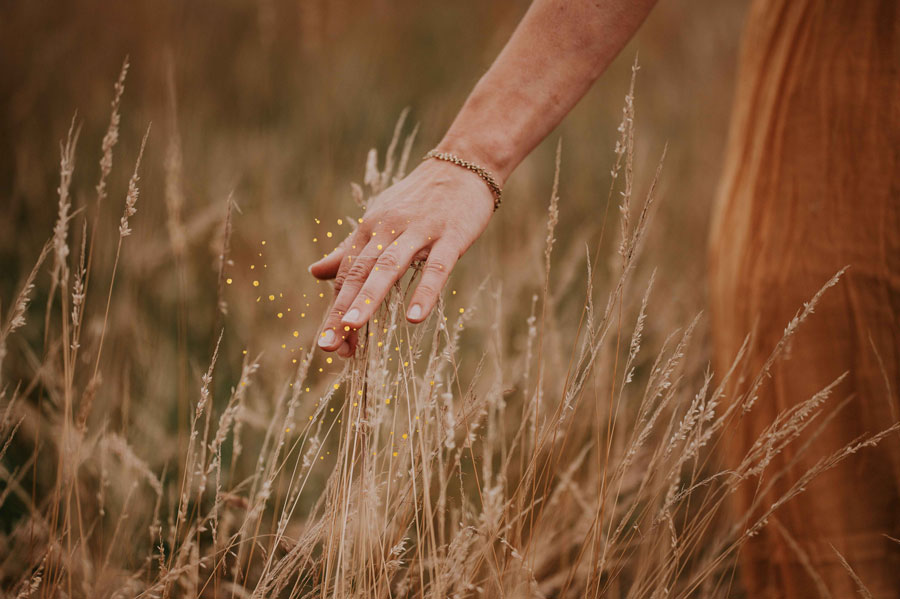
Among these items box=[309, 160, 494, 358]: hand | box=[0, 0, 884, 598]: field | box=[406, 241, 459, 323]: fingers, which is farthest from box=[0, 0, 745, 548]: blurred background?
box=[406, 241, 459, 323]: fingers

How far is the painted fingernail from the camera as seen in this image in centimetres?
93

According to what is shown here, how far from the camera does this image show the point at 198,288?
2.51 metres

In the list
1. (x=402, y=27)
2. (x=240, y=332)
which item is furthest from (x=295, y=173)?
(x=402, y=27)

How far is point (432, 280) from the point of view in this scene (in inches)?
38.3

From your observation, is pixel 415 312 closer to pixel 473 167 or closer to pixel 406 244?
pixel 406 244

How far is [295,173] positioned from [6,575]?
2131 millimetres

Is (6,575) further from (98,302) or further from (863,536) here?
(863,536)

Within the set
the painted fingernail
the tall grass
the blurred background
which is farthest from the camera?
the blurred background

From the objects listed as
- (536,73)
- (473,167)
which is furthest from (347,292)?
(536,73)

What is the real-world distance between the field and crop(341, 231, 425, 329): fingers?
0.36ft

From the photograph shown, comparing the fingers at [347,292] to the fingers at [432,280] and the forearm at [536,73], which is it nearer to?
the fingers at [432,280]

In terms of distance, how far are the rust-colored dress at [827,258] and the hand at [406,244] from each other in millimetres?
630

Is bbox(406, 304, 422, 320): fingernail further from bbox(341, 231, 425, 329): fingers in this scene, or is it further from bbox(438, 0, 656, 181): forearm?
bbox(438, 0, 656, 181): forearm

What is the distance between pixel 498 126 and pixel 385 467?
783 millimetres
